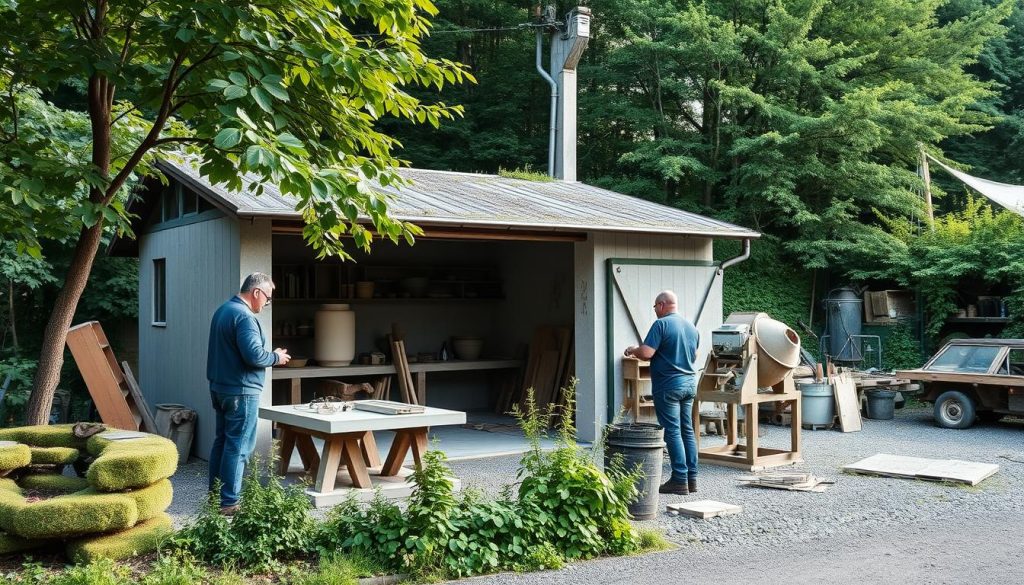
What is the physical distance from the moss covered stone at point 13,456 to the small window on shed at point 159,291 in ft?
17.5

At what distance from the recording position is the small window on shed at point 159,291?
38.1ft

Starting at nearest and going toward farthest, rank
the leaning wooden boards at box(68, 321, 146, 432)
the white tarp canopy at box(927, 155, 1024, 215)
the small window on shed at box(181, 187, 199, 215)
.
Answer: the leaning wooden boards at box(68, 321, 146, 432), the small window on shed at box(181, 187, 199, 215), the white tarp canopy at box(927, 155, 1024, 215)

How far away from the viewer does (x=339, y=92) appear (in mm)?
6328

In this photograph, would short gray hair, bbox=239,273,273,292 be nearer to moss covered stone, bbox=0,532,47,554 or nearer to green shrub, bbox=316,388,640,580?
green shrub, bbox=316,388,640,580

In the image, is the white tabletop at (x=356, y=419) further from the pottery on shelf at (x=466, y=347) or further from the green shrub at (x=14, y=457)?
the pottery on shelf at (x=466, y=347)

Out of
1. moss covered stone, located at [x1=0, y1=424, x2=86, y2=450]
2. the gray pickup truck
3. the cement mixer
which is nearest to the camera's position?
moss covered stone, located at [x1=0, y1=424, x2=86, y2=450]

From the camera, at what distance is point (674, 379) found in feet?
26.3

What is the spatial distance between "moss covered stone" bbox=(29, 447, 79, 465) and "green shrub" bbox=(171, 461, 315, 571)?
146cm

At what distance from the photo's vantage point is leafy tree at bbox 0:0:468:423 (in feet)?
18.0

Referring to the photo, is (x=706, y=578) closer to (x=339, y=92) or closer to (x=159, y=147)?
(x=339, y=92)

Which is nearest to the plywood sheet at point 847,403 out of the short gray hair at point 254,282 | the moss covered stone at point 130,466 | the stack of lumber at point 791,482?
the stack of lumber at point 791,482

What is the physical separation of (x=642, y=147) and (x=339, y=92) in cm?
1311

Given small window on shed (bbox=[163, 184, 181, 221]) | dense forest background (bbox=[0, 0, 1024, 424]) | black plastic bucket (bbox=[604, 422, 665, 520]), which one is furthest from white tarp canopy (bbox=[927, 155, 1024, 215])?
small window on shed (bbox=[163, 184, 181, 221])

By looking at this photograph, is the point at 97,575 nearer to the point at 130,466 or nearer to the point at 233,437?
the point at 130,466
